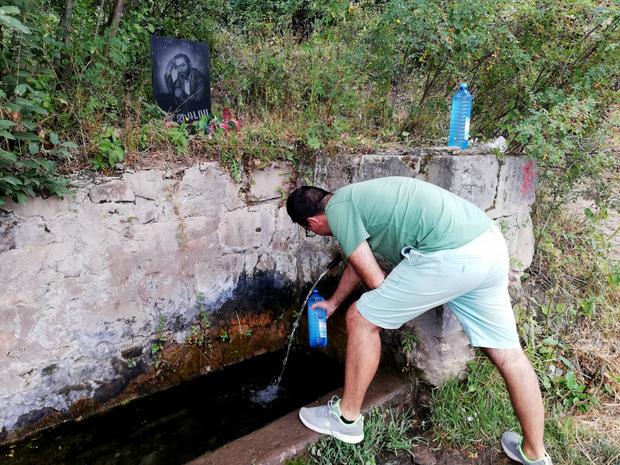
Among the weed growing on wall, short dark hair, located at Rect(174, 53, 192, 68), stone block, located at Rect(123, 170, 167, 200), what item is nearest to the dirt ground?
the weed growing on wall

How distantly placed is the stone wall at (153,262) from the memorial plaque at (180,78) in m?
0.67

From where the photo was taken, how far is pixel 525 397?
1.96 meters

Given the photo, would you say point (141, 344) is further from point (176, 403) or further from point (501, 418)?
point (501, 418)

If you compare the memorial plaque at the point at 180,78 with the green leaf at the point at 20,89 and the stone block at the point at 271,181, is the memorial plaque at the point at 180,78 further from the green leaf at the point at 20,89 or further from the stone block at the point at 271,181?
the green leaf at the point at 20,89

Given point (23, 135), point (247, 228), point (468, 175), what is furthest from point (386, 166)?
point (23, 135)

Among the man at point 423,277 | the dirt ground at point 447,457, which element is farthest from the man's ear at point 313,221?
the dirt ground at point 447,457

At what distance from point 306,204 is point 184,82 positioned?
170cm

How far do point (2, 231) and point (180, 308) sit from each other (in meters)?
1.15

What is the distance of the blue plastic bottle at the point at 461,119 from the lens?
9.04ft

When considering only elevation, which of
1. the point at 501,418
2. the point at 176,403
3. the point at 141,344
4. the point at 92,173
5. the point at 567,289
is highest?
the point at 92,173

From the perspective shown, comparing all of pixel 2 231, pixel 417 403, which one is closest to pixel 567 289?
pixel 417 403

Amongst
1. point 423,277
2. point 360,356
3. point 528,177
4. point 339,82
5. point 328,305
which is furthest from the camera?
point 339,82

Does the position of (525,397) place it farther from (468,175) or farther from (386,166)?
(386,166)

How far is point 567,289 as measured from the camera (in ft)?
10.1
